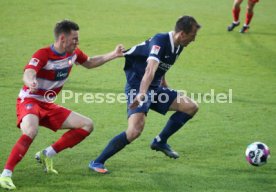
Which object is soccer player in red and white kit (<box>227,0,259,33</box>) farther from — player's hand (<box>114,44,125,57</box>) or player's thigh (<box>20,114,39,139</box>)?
player's thigh (<box>20,114,39,139</box>)

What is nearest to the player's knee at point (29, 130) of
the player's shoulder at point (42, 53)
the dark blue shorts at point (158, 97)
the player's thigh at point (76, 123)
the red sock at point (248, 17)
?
the player's thigh at point (76, 123)

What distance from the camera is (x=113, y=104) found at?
34.8 ft

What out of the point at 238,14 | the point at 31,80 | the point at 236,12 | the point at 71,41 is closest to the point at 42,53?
the point at 71,41

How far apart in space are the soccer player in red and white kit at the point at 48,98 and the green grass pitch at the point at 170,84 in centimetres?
39

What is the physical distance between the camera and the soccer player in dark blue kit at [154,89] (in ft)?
23.0

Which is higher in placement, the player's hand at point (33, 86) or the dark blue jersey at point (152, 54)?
the dark blue jersey at point (152, 54)

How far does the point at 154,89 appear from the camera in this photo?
7.64 metres

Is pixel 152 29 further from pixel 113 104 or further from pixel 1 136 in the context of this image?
pixel 1 136

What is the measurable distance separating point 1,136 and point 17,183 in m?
2.05

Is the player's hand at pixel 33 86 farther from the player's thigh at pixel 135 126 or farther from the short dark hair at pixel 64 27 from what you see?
the player's thigh at pixel 135 126

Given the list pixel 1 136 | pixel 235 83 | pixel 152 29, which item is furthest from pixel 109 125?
pixel 152 29

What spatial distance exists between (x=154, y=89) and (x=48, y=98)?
1.41m

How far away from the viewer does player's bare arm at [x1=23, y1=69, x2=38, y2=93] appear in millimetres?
6340

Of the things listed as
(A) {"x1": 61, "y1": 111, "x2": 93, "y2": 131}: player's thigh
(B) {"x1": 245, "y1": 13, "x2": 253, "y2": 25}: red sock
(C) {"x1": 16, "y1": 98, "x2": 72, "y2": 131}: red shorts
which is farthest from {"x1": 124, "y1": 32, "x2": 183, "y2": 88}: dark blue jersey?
(B) {"x1": 245, "y1": 13, "x2": 253, "y2": 25}: red sock
